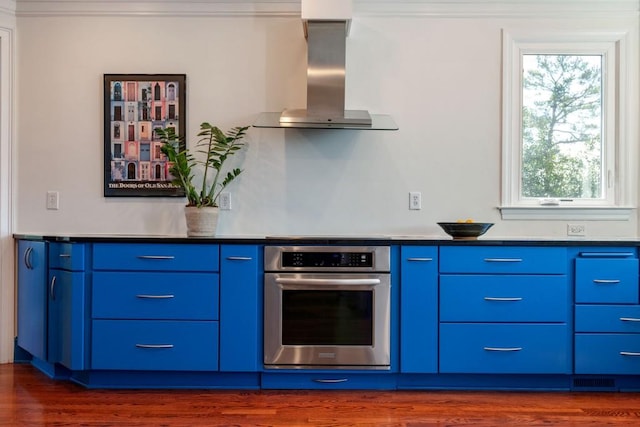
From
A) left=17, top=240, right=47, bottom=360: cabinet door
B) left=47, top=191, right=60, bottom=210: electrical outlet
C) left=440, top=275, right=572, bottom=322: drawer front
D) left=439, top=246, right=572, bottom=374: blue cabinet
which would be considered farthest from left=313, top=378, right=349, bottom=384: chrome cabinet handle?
left=47, top=191, right=60, bottom=210: electrical outlet

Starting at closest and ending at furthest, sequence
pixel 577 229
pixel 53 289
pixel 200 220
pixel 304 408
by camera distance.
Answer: pixel 304 408, pixel 53 289, pixel 200 220, pixel 577 229

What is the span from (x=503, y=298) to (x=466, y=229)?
0.42 meters

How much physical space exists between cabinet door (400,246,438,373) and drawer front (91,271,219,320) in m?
0.98

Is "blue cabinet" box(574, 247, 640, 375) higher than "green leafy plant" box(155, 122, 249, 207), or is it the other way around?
"green leafy plant" box(155, 122, 249, 207)

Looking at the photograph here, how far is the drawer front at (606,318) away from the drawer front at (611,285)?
35 millimetres

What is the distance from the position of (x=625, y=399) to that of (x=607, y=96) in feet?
5.97

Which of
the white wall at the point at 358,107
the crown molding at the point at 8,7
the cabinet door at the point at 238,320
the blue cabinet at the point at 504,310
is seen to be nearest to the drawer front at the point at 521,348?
the blue cabinet at the point at 504,310

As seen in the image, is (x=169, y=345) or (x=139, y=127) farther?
(x=139, y=127)

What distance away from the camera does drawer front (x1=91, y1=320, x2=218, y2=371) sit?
276 centimetres

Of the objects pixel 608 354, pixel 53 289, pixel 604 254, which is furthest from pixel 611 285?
pixel 53 289

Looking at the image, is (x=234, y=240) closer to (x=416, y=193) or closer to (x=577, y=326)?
(x=416, y=193)

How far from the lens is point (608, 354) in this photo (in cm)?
276

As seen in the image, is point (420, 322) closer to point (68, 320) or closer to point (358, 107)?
point (358, 107)

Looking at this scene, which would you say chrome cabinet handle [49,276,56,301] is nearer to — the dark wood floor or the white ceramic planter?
the dark wood floor
